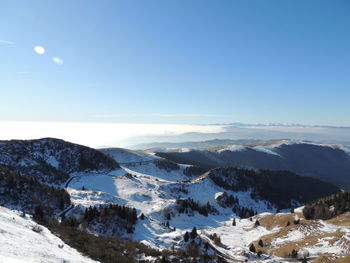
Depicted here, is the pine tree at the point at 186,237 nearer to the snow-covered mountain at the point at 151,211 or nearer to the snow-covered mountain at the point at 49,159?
the snow-covered mountain at the point at 151,211

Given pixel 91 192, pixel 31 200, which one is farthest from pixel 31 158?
pixel 31 200

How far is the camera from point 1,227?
2445 cm

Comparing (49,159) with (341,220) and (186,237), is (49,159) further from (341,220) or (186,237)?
(341,220)

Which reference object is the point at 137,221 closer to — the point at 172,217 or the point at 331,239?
→ the point at 172,217

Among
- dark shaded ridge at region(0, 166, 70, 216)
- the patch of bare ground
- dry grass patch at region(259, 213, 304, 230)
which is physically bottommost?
dry grass patch at region(259, 213, 304, 230)

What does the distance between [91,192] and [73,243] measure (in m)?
74.1

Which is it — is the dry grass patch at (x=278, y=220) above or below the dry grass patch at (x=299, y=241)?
below

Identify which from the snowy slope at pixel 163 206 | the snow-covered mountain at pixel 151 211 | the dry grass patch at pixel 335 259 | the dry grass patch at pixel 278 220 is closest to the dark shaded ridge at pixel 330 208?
the dry grass patch at pixel 278 220

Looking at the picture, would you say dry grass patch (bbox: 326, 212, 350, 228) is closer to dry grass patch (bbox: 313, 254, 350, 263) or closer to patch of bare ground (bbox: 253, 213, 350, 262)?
patch of bare ground (bbox: 253, 213, 350, 262)

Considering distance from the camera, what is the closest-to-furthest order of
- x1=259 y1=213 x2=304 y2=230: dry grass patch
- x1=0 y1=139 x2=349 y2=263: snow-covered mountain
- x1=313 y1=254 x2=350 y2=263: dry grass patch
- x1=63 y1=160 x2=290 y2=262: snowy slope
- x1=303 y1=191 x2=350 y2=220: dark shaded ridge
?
x1=313 y1=254 x2=350 y2=263: dry grass patch, x1=0 y1=139 x2=349 y2=263: snow-covered mountain, x1=63 y1=160 x2=290 y2=262: snowy slope, x1=303 y1=191 x2=350 y2=220: dark shaded ridge, x1=259 y1=213 x2=304 y2=230: dry grass patch

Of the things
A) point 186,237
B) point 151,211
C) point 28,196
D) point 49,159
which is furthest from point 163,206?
point 49,159

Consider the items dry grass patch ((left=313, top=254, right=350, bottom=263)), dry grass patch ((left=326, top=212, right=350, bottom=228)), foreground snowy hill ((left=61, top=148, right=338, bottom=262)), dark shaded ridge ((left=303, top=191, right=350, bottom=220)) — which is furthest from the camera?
dark shaded ridge ((left=303, top=191, right=350, bottom=220))

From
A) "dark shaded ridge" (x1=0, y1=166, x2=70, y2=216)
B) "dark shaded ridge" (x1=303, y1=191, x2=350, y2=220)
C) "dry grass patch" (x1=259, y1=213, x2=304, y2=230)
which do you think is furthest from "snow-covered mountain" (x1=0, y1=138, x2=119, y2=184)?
"dark shaded ridge" (x1=303, y1=191, x2=350, y2=220)

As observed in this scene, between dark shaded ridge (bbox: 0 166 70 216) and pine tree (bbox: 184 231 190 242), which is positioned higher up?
dark shaded ridge (bbox: 0 166 70 216)
